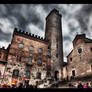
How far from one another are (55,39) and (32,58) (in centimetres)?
1058

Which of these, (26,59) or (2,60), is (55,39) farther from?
(2,60)

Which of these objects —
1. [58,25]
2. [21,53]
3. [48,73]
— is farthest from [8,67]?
[58,25]

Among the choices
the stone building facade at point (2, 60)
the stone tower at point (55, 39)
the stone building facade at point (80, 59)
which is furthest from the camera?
the stone tower at point (55, 39)

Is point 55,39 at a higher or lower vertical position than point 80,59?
higher

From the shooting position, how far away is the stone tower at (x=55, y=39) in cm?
2902

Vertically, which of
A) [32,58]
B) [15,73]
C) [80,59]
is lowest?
[15,73]

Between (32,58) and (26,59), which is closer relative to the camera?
(26,59)

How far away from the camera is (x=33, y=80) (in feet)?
77.4

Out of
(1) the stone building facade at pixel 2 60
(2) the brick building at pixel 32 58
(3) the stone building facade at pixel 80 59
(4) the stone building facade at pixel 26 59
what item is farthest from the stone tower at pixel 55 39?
(1) the stone building facade at pixel 2 60

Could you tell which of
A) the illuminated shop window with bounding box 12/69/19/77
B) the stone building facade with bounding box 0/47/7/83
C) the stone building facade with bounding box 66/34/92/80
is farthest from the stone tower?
the stone building facade with bounding box 0/47/7/83

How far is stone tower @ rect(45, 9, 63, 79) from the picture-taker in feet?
95.2

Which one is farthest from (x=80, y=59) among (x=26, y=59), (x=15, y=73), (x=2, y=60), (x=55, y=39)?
(x=2, y=60)

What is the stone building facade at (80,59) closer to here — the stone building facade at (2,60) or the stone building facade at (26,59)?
the stone building facade at (26,59)

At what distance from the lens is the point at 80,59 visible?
77.8 feet
